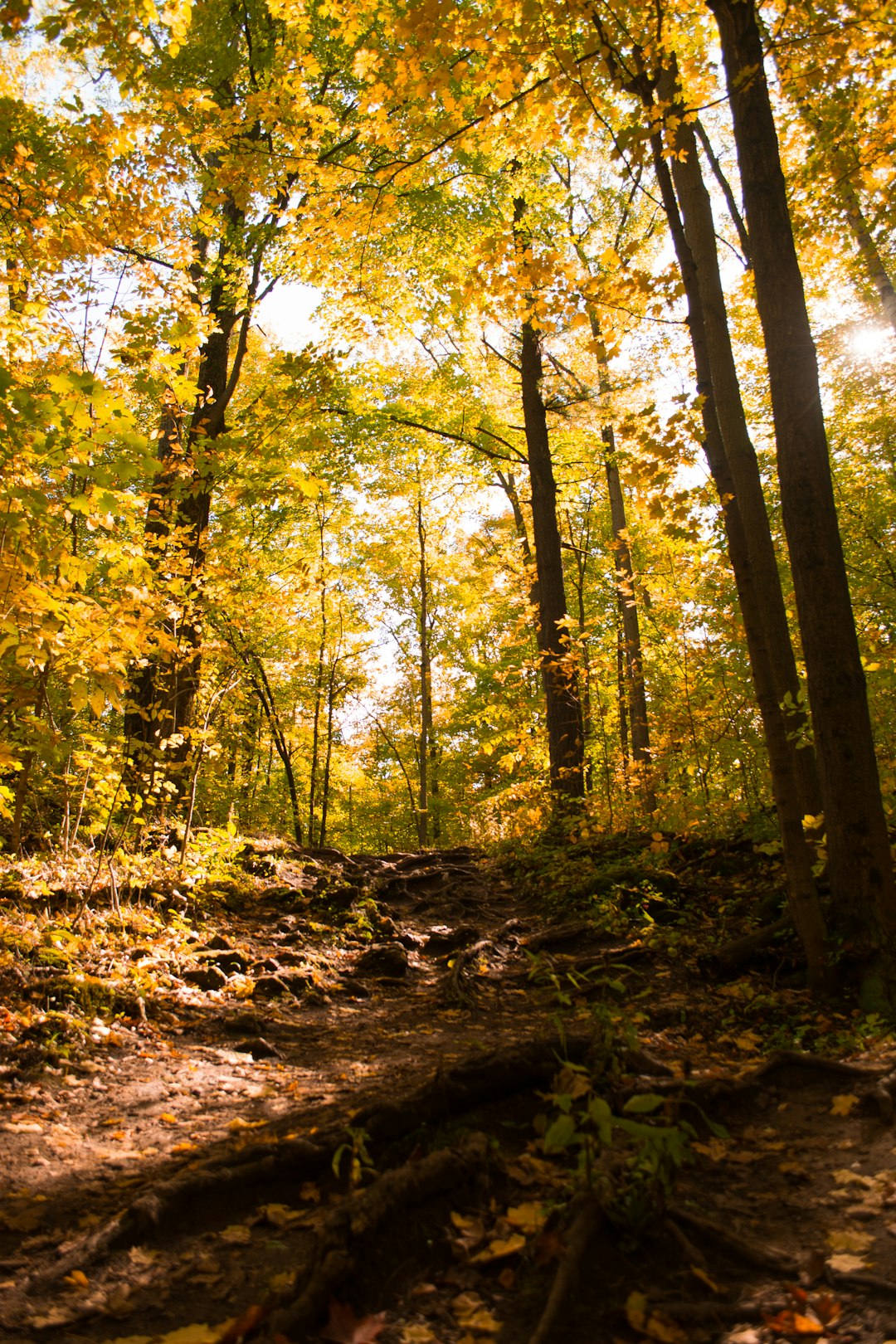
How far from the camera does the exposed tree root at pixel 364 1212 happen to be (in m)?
2.01

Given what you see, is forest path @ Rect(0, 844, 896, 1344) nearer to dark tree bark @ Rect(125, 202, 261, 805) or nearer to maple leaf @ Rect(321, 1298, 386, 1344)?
maple leaf @ Rect(321, 1298, 386, 1344)

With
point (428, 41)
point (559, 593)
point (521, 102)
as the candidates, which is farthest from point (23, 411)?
point (559, 593)

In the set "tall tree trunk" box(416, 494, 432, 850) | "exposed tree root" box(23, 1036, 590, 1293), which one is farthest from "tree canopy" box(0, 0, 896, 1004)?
"tall tree trunk" box(416, 494, 432, 850)

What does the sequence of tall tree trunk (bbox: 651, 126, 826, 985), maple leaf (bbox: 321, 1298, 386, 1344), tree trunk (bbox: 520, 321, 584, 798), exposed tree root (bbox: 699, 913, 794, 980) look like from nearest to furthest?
1. maple leaf (bbox: 321, 1298, 386, 1344)
2. tall tree trunk (bbox: 651, 126, 826, 985)
3. exposed tree root (bbox: 699, 913, 794, 980)
4. tree trunk (bbox: 520, 321, 584, 798)

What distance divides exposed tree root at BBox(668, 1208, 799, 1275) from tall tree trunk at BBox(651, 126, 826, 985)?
2587 mm

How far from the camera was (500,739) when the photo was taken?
40.4ft

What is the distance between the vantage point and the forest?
261 cm

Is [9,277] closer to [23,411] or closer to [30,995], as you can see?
[23,411]

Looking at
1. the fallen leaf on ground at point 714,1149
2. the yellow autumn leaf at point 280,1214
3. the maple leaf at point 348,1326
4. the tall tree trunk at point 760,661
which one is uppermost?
the tall tree trunk at point 760,661

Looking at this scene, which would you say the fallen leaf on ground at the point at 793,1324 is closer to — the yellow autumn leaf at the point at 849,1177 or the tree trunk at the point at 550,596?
the yellow autumn leaf at the point at 849,1177

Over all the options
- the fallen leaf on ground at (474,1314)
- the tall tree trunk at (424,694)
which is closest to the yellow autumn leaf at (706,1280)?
the fallen leaf on ground at (474,1314)

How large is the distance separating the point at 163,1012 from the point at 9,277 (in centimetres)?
498

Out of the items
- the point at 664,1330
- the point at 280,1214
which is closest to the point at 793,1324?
the point at 664,1330

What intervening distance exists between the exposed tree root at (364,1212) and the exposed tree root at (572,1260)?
18.8 inches
